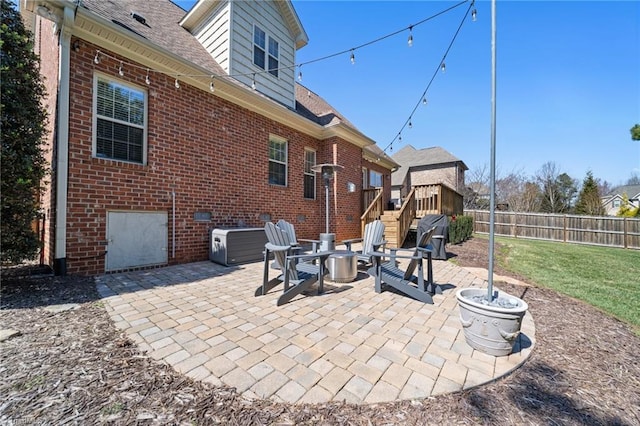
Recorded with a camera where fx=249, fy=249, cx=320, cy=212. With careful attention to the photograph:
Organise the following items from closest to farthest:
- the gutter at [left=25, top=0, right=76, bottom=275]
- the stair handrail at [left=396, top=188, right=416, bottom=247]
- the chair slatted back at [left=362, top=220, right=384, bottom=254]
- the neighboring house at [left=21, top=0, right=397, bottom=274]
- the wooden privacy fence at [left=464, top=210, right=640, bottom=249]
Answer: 1. the gutter at [left=25, top=0, right=76, bottom=275]
2. the neighboring house at [left=21, top=0, right=397, bottom=274]
3. the chair slatted back at [left=362, top=220, right=384, bottom=254]
4. the stair handrail at [left=396, top=188, right=416, bottom=247]
5. the wooden privacy fence at [left=464, top=210, right=640, bottom=249]

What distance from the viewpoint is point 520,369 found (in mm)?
2080

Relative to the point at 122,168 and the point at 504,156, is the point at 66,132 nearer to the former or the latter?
the point at 122,168

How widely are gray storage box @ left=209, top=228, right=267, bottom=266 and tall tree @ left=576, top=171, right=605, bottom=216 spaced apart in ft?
84.0

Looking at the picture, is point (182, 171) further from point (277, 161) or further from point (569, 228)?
point (569, 228)

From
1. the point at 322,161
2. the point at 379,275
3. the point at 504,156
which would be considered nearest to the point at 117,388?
the point at 379,275

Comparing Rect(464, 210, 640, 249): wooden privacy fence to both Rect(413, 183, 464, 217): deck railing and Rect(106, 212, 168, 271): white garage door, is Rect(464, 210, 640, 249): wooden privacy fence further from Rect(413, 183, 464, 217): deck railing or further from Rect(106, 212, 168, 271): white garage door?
Rect(106, 212, 168, 271): white garage door

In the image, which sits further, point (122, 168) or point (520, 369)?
point (122, 168)

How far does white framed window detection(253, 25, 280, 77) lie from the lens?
747 centimetres

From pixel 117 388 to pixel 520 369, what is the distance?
3055 mm

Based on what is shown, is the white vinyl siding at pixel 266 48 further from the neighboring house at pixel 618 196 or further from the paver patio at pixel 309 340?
the neighboring house at pixel 618 196

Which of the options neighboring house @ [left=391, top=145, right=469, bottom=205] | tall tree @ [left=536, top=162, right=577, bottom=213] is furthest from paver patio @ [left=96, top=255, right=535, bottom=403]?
tall tree @ [left=536, top=162, right=577, bottom=213]

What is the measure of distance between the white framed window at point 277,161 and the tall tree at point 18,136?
4720mm

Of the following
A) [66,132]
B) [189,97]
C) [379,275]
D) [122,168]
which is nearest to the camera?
[379,275]

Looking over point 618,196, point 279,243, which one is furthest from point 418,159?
point 618,196
